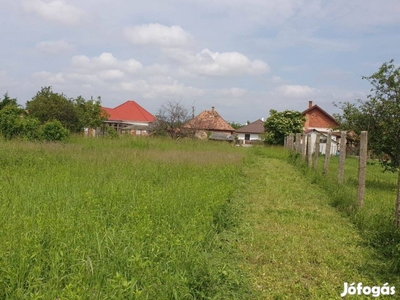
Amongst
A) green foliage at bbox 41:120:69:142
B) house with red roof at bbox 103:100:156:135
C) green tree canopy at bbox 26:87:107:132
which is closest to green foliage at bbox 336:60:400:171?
green foliage at bbox 41:120:69:142

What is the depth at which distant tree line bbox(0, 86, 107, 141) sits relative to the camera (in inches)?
673

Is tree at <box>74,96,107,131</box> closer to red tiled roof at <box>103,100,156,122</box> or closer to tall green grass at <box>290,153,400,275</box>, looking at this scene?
red tiled roof at <box>103,100,156,122</box>

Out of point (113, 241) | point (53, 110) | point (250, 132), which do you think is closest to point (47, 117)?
point (53, 110)

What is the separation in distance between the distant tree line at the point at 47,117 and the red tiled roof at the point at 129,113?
1181cm

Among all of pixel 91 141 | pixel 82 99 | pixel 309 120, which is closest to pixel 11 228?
pixel 91 141

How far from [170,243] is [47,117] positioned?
2874 cm

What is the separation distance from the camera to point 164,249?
12.4ft

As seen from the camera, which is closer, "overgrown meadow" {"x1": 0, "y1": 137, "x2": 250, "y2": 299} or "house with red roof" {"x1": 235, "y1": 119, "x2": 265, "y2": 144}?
"overgrown meadow" {"x1": 0, "y1": 137, "x2": 250, "y2": 299}

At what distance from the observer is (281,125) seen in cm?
3800

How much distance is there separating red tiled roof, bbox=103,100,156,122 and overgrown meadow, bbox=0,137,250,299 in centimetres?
5122

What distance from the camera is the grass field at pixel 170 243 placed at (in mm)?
3154

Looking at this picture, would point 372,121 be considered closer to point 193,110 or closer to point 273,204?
point 273,204

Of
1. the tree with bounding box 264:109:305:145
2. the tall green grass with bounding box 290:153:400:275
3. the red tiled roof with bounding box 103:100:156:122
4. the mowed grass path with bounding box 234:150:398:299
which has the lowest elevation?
the mowed grass path with bounding box 234:150:398:299

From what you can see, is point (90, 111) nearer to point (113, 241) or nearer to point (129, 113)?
point (129, 113)
